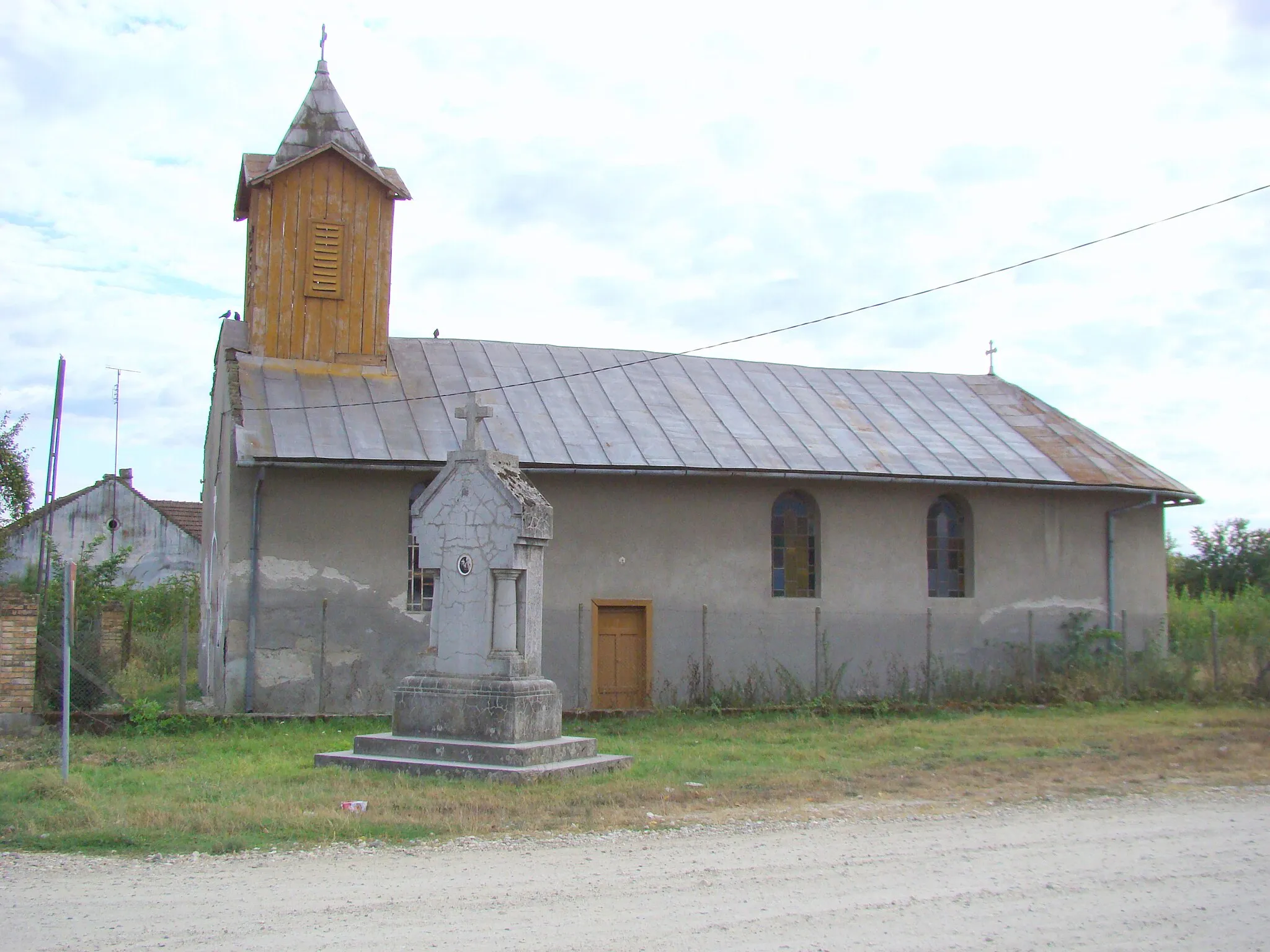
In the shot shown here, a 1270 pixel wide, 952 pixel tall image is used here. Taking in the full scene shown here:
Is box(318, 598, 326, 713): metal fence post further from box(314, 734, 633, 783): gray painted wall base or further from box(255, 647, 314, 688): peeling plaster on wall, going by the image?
box(314, 734, 633, 783): gray painted wall base

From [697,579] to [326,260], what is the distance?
8130 millimetres

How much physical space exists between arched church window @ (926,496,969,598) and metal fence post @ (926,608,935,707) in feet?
3.02

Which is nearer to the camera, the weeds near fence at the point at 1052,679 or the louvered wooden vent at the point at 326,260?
the weeds near fence at the point at 1052,679

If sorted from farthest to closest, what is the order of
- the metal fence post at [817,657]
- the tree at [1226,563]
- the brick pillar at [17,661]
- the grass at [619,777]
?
1. the tree at [1226,563]
2. the metal fence post at [817,657]
3. the brick pillar at [17,661]
4. the grass at [619,777]

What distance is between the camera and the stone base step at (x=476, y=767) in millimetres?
10359

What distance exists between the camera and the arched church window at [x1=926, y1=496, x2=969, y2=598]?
20031 mm

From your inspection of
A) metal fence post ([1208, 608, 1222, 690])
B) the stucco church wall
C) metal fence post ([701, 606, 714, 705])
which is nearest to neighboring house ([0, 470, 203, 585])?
the stucco church wall

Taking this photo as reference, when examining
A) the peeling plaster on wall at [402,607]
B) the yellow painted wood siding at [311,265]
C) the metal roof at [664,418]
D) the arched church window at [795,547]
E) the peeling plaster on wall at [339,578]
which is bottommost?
the peeling plaster on wall at [402,607]

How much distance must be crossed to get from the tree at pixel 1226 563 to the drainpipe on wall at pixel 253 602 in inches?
997

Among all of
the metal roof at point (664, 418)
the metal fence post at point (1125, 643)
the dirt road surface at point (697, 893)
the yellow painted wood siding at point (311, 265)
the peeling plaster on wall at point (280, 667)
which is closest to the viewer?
the dirt road surface at point (697, 893)

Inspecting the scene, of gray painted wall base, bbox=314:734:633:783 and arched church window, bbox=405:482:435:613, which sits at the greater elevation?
arched church window, bbox=405:482:435:613

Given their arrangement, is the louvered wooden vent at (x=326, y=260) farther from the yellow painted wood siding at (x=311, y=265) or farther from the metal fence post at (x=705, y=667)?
the metal fence post at (x=705, y=667)

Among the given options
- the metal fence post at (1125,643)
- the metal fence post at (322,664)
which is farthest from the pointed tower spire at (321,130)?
the metal fence post at (1125,643)

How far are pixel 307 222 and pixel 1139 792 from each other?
15121mm
